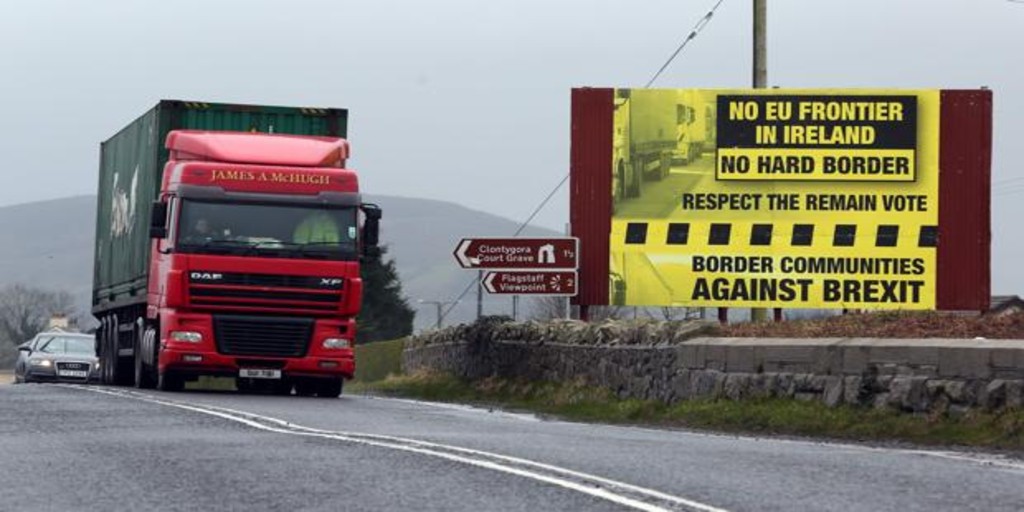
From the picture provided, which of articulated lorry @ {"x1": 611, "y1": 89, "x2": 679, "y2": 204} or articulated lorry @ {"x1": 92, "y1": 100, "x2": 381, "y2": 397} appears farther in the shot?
articulated lorry @ {"x1": 611, "y1": 89, "x2": 679, "y2": 204}

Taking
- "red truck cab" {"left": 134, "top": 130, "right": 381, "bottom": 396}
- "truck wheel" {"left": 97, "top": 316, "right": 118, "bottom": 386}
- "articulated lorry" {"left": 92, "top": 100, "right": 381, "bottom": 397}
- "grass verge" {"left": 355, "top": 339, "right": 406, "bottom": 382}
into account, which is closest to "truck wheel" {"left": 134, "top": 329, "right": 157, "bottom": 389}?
"articulated lorry" {"left": 92, "top": 100, "right": 381, "bottom": 397}

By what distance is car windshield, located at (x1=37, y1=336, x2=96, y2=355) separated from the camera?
129 ft

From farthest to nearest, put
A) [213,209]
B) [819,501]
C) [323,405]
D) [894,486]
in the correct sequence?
[213,209], [323,405], [894,486], [819,501]

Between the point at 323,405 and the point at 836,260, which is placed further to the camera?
the point at 836,260

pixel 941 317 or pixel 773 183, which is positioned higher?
pixel 773 183

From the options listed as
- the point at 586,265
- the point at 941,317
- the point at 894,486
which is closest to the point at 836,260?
the point at 586,265

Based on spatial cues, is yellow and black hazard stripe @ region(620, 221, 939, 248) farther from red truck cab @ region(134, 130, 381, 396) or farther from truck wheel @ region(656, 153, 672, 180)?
red truck cab @ region(134, 130, 381, 396)

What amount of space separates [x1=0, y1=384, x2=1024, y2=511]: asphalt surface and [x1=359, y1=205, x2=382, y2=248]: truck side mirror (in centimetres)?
786

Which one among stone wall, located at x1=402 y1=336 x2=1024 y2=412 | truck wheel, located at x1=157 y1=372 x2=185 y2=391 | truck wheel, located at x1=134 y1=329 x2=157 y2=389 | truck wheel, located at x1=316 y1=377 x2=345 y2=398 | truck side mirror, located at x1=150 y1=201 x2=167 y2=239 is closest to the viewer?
stone wall, located at x1=402 y1=336 x2=1024 y2=412

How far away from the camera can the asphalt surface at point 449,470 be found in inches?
391

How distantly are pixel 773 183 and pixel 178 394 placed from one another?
381 inches

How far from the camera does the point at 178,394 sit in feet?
83.8

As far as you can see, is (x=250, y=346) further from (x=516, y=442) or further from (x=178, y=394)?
(x=516, y=442)

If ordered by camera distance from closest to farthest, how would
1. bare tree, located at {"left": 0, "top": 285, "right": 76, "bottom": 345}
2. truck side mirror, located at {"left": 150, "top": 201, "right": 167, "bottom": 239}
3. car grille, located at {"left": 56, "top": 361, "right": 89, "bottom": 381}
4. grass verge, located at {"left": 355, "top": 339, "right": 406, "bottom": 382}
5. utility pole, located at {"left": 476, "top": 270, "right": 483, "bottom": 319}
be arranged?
truck side mirror, located at {"left": 150, "top": 201, "right": 167, "bottom": 239} → utility pole, located at {"left": 476, "top": 270, "right": 483, "bottom": 319} → car grille, located at {"left": 56, "top": 361, "right": 89, "bottom": 381} → grass verge, located at {"left": 355, "top": 339, "right": 406, "bottom": 382} → bare tree, located at {"left": 0, "top": 285, "right": 76, "bottom": 345}
